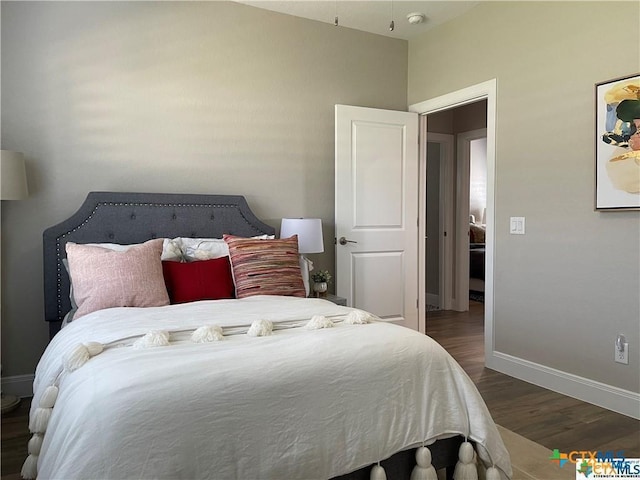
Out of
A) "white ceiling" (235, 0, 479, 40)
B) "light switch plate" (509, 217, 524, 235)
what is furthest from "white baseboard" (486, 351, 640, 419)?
"white ceiling" (235, 0, 479, 40)

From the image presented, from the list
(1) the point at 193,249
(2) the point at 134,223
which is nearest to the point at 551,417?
(1) the point at 193,249

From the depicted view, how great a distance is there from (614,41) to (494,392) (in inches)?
91.0

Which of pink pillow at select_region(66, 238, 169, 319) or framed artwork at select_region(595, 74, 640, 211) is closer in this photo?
pink pillow at select_region(66, 238, 169, 319)

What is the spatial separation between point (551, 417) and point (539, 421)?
0.11 m

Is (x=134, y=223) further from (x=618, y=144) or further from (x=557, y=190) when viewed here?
(x=618, y=144)

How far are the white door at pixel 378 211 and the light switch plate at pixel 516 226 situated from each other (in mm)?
1074

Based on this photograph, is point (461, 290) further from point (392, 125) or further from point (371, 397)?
point (371, 397)

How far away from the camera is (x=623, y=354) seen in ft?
9.16

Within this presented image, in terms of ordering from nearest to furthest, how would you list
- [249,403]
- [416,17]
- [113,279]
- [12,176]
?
Answer: [249,403] → [113,279] → [12,176] → [416,17]

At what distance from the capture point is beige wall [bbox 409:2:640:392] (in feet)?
9.27

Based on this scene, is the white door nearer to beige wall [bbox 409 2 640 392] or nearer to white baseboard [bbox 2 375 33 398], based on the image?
beige wall [bbox 409 2 640 392]

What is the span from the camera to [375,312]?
423cm

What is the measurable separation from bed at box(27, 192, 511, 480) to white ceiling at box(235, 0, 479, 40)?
2594mm

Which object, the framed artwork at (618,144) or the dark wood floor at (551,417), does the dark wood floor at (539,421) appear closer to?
the dark wood floor at (551,417)
